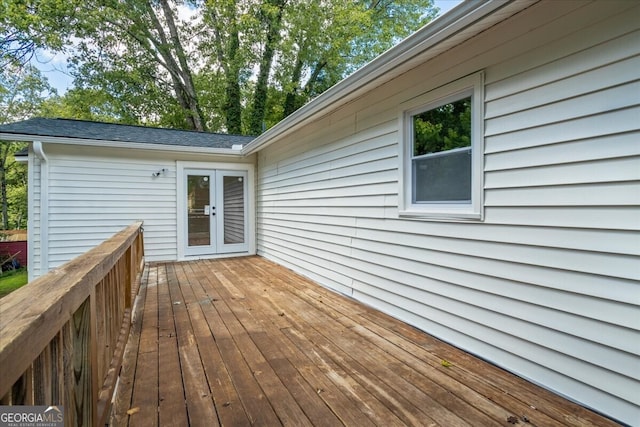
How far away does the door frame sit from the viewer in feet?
22.4

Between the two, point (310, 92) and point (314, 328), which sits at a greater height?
point (310, 92)

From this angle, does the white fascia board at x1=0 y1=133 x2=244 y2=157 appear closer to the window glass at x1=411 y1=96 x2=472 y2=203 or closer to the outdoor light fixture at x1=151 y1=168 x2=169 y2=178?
the outdoor light fixture at x1=151 y1=168 x2=169 y2=178

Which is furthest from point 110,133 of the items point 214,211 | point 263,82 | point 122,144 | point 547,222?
point 263,82

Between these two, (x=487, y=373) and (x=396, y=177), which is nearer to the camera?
(x=487, y=373)

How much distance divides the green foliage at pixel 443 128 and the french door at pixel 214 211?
512 cm

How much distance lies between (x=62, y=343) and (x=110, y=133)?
6.68 metres

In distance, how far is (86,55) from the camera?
12547mm

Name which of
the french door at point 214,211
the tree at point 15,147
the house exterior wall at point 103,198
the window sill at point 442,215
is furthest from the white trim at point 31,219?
the tree at point 15,147

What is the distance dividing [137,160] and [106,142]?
690 millimetres

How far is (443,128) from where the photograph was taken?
2883mm

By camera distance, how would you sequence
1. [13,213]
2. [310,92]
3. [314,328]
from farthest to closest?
[13,213] → [310,92] → [314,328]

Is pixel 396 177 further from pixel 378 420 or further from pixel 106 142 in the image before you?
pixel 106 142

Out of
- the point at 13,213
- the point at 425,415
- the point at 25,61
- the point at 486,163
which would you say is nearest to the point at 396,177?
the point at 486,163

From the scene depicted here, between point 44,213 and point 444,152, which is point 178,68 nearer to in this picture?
point 44,213
